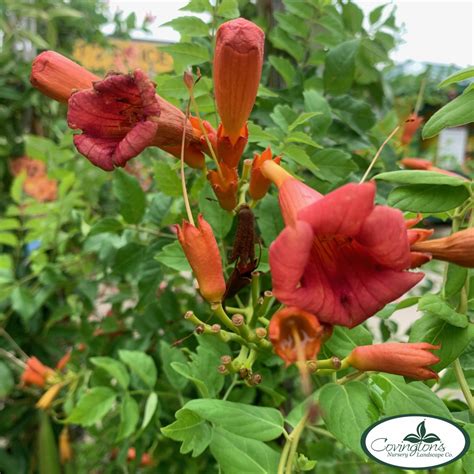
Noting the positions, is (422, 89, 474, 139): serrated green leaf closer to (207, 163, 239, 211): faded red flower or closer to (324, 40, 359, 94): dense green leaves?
(207, 163, 239, 211): faded red flower

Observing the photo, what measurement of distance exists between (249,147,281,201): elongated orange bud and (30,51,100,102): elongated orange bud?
14 cm

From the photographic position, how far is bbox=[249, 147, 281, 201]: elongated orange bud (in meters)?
0.41

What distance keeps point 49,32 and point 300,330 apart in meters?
1.65

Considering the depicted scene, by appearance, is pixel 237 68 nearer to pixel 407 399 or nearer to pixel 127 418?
pixel 407 399

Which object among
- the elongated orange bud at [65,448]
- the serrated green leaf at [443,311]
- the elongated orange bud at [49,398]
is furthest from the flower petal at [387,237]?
the elongated orange bud at [65,448]

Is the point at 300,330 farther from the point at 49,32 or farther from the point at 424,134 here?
the point at 49,32

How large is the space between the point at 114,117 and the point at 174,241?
0.84 ft

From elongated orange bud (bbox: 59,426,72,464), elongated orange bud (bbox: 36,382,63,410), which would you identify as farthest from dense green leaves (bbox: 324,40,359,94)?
elongated orange bud (bbox: 59,426,72,464)

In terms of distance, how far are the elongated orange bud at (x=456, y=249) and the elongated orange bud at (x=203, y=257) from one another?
0.13 metres

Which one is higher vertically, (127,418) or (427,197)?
(427,197)

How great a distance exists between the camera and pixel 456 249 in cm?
34

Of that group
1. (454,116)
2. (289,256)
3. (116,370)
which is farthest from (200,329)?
(116,370)

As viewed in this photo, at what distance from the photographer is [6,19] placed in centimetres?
165

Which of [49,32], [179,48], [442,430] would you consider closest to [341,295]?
[442,430]
